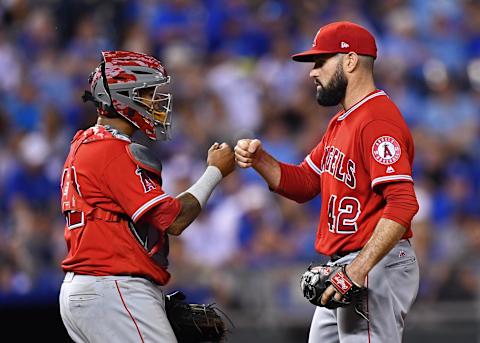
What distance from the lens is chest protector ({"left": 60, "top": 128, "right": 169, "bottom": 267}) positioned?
4.44 metres

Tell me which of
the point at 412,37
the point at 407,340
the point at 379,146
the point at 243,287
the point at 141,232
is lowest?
the point at 407,340

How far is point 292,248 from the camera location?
28.1 ft

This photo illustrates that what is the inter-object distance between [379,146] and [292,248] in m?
4.22

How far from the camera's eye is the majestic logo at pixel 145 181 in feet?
14.4

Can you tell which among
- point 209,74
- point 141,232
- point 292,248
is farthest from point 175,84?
point 141,232

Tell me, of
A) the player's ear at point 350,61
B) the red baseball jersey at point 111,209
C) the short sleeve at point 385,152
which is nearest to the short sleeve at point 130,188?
the red baseball jersey at point 111,209

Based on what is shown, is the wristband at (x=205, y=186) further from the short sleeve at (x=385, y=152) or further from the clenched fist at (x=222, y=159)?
the short sleeve at (x=385, y=152)

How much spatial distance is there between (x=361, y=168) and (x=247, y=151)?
0.71 meters

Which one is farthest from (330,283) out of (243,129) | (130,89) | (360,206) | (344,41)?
(243,129)

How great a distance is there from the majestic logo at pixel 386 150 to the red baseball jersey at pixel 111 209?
93 cm

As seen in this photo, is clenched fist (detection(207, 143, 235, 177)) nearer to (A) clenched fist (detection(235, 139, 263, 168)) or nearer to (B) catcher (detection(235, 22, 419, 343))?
(A) clenched fist (detection(235, 139, 263, 168))

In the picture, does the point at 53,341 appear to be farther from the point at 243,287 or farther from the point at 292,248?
the point at 292,248

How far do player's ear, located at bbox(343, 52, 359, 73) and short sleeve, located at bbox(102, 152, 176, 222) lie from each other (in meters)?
1.06

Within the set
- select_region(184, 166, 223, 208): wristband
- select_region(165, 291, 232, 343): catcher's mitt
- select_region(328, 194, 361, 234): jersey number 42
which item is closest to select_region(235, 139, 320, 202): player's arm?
select_region(184, 166, 223, 208): wristband
